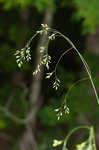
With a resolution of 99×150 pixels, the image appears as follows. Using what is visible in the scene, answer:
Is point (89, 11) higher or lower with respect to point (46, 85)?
lower

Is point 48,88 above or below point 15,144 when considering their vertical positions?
above

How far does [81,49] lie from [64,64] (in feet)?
3.11

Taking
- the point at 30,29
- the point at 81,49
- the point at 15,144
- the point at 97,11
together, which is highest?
the point at 30,29

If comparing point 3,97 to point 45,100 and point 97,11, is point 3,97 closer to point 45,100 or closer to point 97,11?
point 45,100

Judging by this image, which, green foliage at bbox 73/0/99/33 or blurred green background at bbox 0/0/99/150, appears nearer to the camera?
green foliage at bbox 73/0/99/33

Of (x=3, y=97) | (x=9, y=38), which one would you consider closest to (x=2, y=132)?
(x=3, y=97)

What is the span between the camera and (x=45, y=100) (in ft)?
25.4

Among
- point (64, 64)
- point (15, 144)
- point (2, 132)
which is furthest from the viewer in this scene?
point (64, 64)

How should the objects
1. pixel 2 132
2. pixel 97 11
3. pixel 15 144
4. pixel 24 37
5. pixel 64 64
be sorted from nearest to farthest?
1. pixel 97 11
2. pixel 15 144
3. pixel 24 37
4. pixel 2 132
5. pixel 64 64

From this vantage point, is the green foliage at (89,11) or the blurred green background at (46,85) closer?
the green foliage at (89,11)

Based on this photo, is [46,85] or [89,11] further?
[46,85]

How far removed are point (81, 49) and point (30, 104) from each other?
3.90 ft

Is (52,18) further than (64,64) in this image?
No

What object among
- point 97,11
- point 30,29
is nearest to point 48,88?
point 30,29
